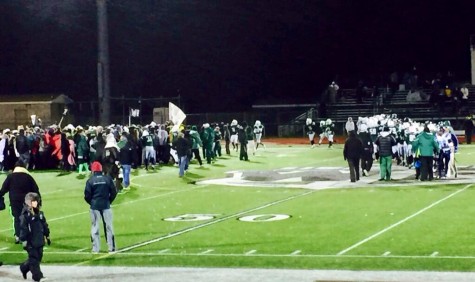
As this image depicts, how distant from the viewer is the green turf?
12.4 m

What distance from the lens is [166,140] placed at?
3316 cm

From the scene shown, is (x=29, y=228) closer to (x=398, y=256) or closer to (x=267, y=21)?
(x=398, y=256)

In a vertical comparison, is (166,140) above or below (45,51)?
below

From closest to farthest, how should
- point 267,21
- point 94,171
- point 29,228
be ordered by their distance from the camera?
point 29,228 < point 94,171 < point 267,21

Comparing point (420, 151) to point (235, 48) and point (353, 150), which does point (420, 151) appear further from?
→ point (235, 48)

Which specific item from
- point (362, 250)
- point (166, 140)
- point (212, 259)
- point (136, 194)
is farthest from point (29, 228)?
point (166, 140)

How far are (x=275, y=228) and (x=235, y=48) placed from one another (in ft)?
164

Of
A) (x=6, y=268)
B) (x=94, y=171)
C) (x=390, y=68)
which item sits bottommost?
(x=6, y=268)

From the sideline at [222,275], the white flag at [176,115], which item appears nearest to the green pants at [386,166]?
the white flag at [176,115]

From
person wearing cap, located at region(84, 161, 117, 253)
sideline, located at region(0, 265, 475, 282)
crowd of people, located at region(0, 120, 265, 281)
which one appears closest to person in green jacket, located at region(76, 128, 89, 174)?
crowd of people, located at region(0, 120, 265, 281)

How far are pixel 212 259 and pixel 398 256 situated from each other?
2666mm

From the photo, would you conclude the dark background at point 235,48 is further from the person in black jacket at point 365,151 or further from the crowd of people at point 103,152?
the person in black jacket at point 365,151

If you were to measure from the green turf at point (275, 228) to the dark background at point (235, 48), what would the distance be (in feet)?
128

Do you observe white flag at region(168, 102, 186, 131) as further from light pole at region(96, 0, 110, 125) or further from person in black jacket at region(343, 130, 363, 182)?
light pole at region(96, 0, 110, 125)
